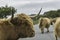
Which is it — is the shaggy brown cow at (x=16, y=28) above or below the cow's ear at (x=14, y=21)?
below

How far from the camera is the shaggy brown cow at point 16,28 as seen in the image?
30.8 ft

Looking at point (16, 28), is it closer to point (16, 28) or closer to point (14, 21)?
point (16, 28)

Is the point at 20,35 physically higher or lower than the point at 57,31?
higher

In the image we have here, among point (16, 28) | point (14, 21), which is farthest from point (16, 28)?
point (14, 21)

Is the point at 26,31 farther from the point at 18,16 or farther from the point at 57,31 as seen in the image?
the point at 57,31

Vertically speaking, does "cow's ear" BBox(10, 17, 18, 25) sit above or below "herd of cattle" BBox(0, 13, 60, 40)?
above

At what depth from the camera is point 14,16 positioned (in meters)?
9.41

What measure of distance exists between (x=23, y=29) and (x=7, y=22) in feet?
2.04

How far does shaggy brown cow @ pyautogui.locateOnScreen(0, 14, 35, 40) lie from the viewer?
9.40 m

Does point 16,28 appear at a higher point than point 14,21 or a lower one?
lower

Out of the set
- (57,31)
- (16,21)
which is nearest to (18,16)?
(16,21)

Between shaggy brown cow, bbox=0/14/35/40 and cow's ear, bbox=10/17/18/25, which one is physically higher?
cow's ear, bbox=10/17/18/25

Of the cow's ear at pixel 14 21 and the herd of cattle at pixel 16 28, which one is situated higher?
the cow's ear at pixel 14 21

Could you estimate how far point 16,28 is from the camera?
966 centimetres
